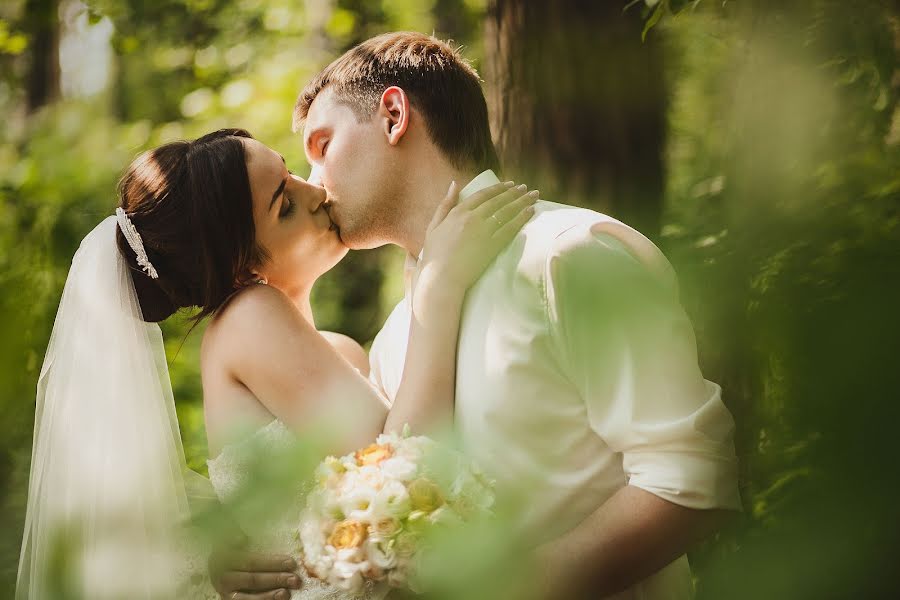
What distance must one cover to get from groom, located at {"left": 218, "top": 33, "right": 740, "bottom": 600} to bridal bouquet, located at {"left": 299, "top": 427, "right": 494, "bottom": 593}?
24 cm

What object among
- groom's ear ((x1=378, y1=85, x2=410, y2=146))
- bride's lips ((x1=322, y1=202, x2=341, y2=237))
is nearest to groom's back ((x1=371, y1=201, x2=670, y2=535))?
groom's ear ((x1=378, y1=85, x2=410, y2=146))

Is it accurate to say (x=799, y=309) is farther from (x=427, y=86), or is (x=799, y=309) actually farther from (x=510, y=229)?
(x=427, y=86)

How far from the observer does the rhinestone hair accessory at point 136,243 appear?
262cm

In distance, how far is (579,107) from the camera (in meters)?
3.33

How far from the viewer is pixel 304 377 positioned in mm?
2512

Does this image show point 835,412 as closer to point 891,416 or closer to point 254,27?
point 891,416

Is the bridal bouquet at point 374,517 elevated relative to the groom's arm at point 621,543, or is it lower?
elevated

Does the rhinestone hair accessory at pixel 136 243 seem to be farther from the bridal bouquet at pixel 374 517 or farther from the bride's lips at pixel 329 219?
the bridal bouquet at pixel 374 517

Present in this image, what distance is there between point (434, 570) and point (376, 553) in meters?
0.95

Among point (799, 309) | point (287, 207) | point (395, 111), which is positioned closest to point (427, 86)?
point (395, 111)

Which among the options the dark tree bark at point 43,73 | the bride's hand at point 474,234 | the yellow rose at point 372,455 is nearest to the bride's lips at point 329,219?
the bride's hand at point 474,234

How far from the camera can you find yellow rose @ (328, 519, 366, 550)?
183cm

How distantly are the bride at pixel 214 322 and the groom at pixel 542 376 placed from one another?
0.10 m

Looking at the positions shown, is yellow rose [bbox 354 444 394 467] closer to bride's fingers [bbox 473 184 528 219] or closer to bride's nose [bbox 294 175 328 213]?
bride's fingers [bbox 473 184 528 219]
